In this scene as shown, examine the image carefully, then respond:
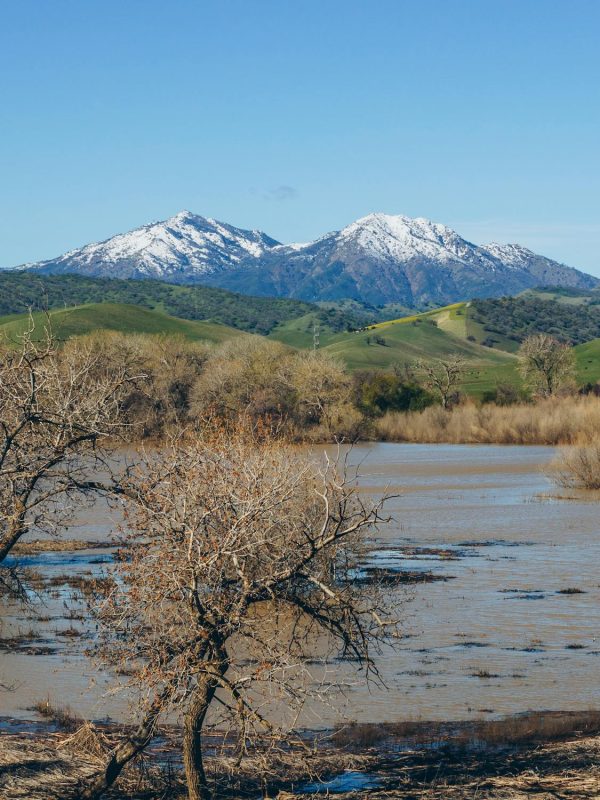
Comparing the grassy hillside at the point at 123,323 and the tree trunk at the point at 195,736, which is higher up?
the grassy hillside at the point at 123,323

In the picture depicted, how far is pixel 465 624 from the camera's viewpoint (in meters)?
21.2

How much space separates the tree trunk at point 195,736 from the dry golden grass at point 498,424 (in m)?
54.9

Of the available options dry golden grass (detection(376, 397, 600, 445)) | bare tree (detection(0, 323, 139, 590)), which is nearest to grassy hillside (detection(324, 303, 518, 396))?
dry golden grass (detection(376, 397, 600, 445))

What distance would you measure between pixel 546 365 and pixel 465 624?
82.6 m

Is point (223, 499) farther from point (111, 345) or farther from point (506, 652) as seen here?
point (111, 345)

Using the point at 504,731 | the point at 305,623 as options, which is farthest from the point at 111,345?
the point at 504,731

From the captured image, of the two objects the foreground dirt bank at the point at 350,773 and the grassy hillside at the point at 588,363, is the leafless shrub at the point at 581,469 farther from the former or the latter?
the grassy hillside at the point at 588,363

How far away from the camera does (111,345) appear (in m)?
79.7

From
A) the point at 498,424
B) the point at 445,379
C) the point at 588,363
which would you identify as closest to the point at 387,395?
the point at 445,379

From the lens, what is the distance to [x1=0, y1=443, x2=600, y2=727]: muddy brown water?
16397 mm

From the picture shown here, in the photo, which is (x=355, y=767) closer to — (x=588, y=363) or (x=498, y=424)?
(x=498, y=424)

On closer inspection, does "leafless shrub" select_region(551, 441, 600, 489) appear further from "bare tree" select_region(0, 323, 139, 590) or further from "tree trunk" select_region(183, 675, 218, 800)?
"tree trunk" select_region(183, 675, 218, 800)

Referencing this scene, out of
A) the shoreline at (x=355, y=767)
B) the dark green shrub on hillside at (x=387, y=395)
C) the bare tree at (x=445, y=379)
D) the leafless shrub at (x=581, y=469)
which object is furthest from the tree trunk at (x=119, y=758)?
the bare tree at (x=445, y=379)

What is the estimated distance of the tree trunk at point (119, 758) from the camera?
→ 10961 millimetres
